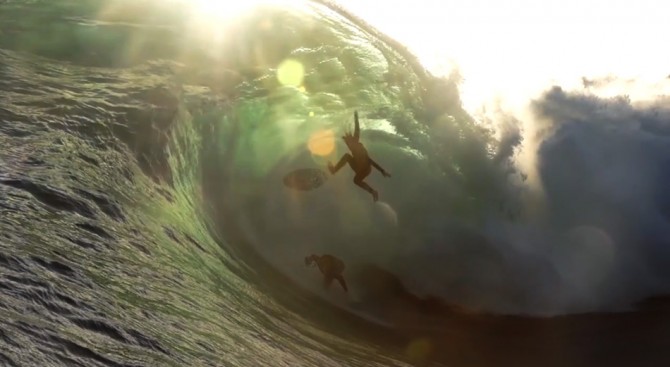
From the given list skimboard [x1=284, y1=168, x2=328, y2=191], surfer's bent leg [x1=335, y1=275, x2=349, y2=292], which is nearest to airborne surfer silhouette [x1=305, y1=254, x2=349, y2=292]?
surfer's bent leg [x1=335, y1=275, x2=349, y2=292]

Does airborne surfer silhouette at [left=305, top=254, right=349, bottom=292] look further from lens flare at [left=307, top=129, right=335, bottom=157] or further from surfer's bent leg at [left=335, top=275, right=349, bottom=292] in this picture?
lens flare at [left=307, top=129, right=335, bottom=157]

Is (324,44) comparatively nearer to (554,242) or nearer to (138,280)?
(554,242)

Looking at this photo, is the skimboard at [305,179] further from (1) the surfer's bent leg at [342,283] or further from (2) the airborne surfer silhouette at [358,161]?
(1) the surfer's bent leg at [342,283]

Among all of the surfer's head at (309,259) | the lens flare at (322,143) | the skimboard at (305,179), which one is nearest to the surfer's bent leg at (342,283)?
the surfer's head at (309,259)

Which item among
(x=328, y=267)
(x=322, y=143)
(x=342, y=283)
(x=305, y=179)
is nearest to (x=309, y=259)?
(x=328, y=267)

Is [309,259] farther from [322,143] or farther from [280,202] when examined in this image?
[322,143]

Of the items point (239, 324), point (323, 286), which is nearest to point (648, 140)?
point (323, 286)
